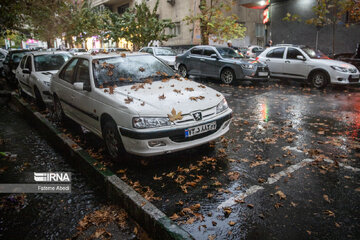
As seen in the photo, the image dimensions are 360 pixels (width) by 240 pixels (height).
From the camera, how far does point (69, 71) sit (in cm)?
587

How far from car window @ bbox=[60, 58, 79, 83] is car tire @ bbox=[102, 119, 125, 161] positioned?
6.14 feet

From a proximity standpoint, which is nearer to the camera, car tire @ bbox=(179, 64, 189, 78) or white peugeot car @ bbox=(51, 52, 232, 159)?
white peugeot car @ bbox=(51, 52, 232, 159)

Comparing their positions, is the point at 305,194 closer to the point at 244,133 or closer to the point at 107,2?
the point at 244,133

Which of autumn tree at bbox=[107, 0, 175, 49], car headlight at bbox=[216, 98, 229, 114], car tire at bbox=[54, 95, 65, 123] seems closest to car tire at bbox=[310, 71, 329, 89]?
car headlight at bbox=[216, 98, 229, 114]

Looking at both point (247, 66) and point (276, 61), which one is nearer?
point (247, 66)

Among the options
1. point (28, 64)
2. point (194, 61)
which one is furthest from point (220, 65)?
point (28, 64)

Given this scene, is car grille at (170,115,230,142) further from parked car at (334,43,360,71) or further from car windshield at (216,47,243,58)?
parked car at (334,43,360,71)

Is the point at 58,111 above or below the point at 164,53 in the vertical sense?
below

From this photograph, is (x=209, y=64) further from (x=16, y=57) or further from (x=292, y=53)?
(x=16, y=57)

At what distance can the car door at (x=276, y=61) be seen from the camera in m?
12.9

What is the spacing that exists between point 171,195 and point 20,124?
5485mm

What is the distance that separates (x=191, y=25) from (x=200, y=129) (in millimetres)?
25816

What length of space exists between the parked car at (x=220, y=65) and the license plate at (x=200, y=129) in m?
8.52

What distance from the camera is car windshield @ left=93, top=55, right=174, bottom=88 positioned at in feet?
15.9
